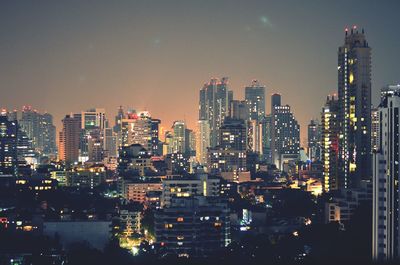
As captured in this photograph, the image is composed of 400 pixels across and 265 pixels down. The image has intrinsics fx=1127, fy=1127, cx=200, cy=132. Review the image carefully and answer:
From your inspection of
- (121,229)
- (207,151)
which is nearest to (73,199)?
(121,229)

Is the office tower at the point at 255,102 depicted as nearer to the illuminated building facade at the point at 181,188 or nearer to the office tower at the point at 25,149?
the office tower at the point at 25,149

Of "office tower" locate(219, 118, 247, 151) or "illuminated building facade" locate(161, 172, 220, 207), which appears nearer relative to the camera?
"illuminated building facade" locate(161, 172, 220, 207)

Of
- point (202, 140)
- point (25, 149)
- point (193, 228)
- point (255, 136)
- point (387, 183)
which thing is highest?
point (255, 136)

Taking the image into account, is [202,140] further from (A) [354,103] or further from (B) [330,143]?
(A) [354,103]

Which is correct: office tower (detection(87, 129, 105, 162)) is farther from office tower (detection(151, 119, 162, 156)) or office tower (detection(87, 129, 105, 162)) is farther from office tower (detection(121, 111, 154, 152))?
office tower (detection(151, 119, 162, 156))

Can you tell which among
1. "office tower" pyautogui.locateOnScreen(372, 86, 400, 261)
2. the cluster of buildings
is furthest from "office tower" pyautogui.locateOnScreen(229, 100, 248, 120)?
"office tower" pyautogui.locateOnScreen(372, 86, 400, 261)

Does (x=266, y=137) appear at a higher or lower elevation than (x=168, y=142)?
higher

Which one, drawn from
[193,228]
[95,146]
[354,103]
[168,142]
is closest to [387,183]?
[193,228]

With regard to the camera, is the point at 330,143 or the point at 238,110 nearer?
the point at 330,143
